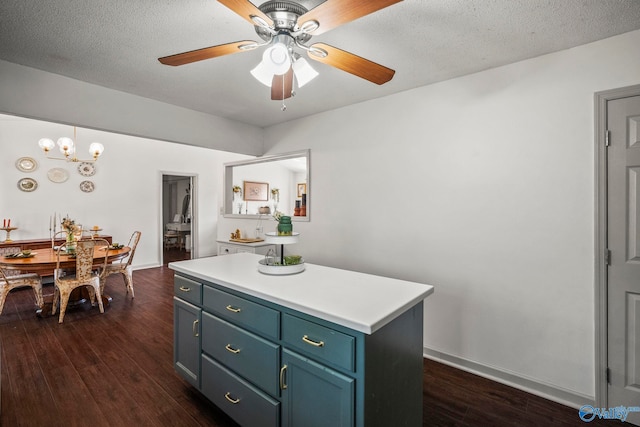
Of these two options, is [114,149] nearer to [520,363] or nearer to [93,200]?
[93,200]

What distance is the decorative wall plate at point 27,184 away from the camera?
15.5 feet

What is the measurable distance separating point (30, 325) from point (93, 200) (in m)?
2.80

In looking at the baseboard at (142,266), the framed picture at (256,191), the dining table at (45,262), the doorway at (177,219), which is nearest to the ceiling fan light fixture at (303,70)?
the dining table at (45,262)

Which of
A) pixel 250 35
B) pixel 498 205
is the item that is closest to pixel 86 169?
pixel 250 35

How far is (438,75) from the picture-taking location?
2.38m

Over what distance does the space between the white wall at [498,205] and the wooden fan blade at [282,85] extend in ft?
3.32

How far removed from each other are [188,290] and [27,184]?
4.78 meters

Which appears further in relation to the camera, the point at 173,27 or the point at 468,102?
the point at 468,102

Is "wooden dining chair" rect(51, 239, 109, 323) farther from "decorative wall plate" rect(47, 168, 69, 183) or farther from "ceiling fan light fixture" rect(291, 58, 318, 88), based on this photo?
"ceiling fan light fixture" rect(291, 58, 318, 88)

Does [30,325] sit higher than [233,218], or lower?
lower

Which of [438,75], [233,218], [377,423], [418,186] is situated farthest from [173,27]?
[233,218]

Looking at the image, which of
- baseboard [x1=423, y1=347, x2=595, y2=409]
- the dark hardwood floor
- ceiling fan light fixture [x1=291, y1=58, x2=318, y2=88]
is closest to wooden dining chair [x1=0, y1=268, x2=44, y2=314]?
the dark hardwood floor

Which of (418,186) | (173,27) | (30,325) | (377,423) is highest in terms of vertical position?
(173,27)

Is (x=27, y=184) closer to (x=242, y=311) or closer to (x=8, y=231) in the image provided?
(x=8, y=231)
